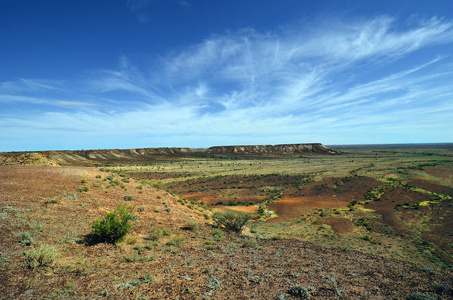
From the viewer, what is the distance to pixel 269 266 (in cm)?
1010

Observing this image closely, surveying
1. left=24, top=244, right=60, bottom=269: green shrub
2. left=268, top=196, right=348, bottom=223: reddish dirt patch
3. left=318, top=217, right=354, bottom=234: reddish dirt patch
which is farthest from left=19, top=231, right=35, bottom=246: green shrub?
left=318, top=217, right=354, bottom=234: reddish dirt patch

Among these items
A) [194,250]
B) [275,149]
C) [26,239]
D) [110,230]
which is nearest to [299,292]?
[194,250]

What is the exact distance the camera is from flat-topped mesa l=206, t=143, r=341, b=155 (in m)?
174

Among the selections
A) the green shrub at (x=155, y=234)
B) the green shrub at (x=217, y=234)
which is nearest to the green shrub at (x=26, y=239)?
the green shrub at (x=155, y=234)

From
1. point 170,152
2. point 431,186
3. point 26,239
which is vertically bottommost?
point 431,186

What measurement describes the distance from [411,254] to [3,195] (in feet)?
88.3

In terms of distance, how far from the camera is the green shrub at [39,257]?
24.2ft

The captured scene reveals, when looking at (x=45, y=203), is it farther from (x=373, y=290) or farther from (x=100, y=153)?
(x=100, y=153)

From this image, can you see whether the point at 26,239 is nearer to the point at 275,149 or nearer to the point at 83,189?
the point at 83,189

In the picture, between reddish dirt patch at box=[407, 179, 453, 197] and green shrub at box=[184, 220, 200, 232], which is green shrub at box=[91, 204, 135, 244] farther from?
reddish dirt patch at box=[407, 179, 453, 197]

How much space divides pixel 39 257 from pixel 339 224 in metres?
24.3

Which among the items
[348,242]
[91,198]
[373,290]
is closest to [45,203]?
[91,198]

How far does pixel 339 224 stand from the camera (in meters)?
22.8

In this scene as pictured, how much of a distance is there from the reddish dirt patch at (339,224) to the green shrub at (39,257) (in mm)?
21629
